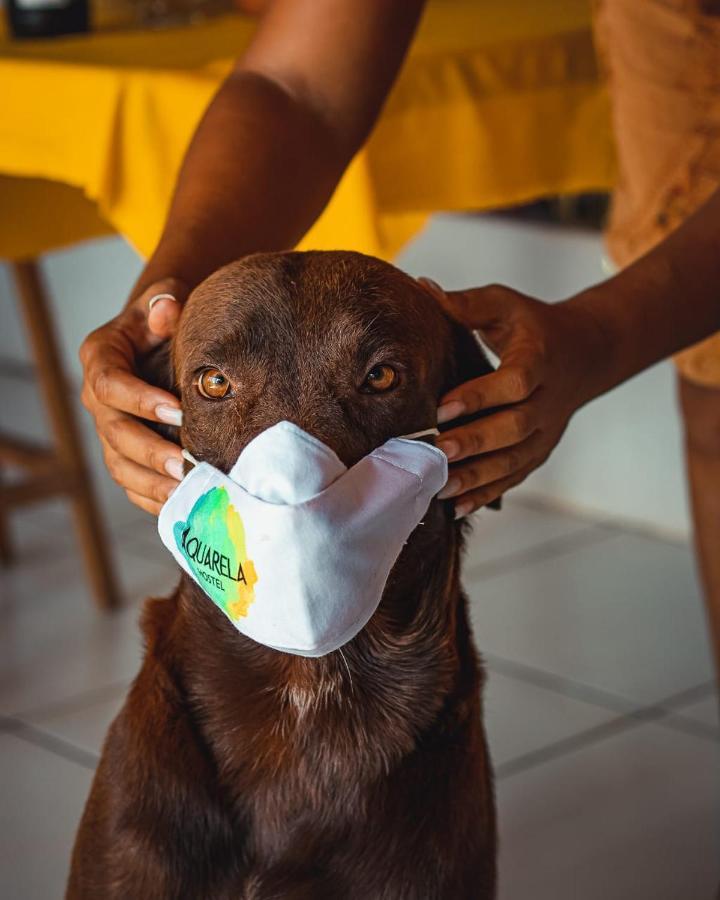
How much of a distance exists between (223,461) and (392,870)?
379mm

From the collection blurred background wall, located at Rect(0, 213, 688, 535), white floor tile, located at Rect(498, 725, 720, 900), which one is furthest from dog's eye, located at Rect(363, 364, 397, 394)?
blurred background wall, located at Rect(0, 213, 688, 535)

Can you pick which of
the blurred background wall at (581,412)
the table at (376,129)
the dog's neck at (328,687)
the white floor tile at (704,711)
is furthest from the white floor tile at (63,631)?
the dog's neck at (328,687)

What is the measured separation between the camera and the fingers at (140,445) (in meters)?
1.20

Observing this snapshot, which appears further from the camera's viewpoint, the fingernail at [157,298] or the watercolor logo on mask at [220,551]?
the fingernail at [157,298]

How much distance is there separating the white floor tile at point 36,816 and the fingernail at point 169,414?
104 cm

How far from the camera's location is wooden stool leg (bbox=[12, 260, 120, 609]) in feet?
9.41

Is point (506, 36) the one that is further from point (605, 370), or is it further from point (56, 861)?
point (56, 861)

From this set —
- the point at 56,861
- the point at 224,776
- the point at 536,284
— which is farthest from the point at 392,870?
the point at 536,284

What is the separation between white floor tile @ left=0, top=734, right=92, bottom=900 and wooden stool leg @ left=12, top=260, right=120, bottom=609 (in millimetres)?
603

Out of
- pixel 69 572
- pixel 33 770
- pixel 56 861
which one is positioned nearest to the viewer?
pixel 56 861

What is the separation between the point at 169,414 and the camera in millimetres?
1216

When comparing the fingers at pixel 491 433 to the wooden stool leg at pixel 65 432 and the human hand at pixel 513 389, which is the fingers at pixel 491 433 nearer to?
the human hand at pixel 513 389

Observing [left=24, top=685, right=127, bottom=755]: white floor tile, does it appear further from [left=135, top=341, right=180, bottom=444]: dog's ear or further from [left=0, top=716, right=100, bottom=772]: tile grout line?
[left=135, top=341, right=180, bottom=444]: dog's ear

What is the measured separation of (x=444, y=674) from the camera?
130 centimetres
